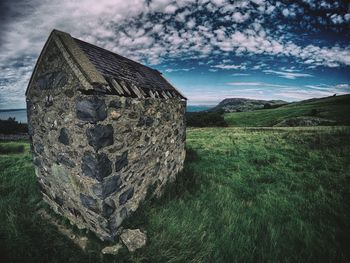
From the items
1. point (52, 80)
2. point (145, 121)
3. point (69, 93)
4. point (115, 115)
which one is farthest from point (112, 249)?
point (52, 80)

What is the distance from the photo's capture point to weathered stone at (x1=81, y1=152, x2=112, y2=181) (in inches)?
112

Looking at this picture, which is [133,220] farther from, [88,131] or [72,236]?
[88,131]

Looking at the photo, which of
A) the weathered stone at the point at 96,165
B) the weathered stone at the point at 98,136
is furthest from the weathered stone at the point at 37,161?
the weathered stone at the point at 98,136

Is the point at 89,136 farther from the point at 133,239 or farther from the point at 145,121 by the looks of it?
the point at 133,239

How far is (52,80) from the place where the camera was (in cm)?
335

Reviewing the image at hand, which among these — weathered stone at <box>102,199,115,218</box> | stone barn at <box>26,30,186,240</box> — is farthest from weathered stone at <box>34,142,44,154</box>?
weathered stone at <box>102,199,115,218</box>

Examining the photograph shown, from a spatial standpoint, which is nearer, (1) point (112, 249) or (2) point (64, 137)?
(1) point (112, 249)

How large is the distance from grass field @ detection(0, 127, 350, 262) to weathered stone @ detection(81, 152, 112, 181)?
122cm

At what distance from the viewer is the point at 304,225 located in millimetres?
3631

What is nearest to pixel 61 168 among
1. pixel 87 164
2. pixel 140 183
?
pixel 87 164

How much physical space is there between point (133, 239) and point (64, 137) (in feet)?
7.02

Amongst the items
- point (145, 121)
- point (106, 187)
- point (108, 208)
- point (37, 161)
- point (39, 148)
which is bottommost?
point (108, 208)

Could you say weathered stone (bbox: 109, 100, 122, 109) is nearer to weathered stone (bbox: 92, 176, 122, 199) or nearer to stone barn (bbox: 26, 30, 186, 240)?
stone barn (bbox: 26, 30, 186, 240)

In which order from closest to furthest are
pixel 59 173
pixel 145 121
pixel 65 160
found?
1. pixel 65 160
2. pixel 59 173
3. pixel 145 121
